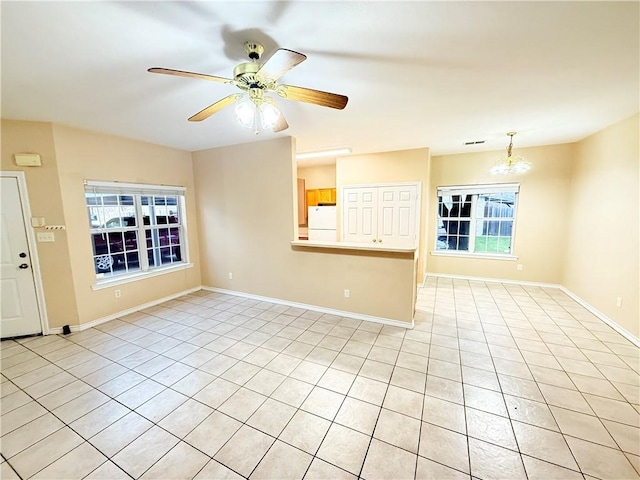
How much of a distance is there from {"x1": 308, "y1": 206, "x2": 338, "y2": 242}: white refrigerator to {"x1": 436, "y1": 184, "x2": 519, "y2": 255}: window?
7.84ft

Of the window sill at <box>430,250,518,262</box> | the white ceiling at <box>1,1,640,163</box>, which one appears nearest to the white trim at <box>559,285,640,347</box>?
the window sill at <box>430,250,518,262</box>

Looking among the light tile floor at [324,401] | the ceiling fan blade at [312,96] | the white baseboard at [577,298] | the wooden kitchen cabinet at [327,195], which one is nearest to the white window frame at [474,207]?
the white baseboard at [577,298]

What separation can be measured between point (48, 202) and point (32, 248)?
1.93ft

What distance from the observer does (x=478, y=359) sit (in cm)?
266

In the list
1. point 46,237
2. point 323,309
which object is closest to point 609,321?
point 323,309

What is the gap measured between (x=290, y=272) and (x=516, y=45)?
11.4 feet

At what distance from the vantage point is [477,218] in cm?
539

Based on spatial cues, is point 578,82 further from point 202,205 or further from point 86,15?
point 202,205

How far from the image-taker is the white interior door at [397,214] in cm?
470

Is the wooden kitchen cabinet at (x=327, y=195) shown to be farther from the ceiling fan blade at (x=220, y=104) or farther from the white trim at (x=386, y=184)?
the ceiling fan blade at (x=220, y=104)

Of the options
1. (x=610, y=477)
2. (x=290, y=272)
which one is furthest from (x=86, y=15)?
(x=610, y=477)

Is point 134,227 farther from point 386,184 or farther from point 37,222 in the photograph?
point 386,184

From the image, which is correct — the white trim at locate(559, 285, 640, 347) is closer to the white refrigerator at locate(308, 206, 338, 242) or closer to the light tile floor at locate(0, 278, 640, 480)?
the light tile floor at locate(0, 278, 640, 480)

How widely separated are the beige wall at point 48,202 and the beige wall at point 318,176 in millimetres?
4393
